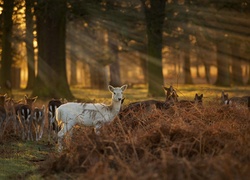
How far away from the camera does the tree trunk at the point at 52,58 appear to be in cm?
2745

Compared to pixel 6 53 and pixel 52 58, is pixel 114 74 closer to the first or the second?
pixel 6 53

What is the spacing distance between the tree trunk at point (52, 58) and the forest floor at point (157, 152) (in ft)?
49.3

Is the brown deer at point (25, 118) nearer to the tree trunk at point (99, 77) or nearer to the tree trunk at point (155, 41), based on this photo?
the tree trunk at point (155, 41)

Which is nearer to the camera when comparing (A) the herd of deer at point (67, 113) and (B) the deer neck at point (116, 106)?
(A) the herd of deer at point (67, 113)

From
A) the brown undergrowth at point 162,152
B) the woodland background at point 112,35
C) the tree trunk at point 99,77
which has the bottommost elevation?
the brown undergrowth at point 162,152

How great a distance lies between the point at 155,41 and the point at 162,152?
2182 cm

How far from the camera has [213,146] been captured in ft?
32.1

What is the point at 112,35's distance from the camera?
152 ft

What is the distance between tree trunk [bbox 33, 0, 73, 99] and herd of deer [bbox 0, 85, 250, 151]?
27.7 feet

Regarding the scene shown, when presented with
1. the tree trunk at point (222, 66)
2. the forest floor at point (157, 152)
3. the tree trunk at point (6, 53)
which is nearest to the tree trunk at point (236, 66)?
the tree trunk at point (222, 66)

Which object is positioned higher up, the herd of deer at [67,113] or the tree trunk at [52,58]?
the tree trunk at [52,58]

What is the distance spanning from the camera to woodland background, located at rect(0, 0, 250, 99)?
2791cm

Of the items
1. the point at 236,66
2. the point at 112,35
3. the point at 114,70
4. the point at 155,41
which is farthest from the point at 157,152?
the point at 236,66

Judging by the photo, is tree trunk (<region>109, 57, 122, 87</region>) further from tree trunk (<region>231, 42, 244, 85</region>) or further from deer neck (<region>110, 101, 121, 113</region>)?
deer neck (<region>110, 101, 121, 113</region>)
